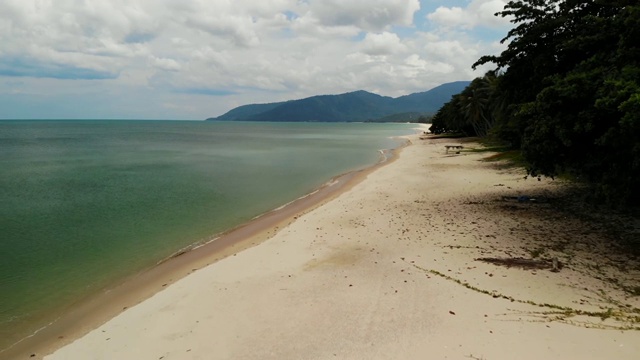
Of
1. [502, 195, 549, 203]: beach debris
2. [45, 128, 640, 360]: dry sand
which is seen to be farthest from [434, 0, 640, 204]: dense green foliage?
[502, 195, 549, 203]: beach debris

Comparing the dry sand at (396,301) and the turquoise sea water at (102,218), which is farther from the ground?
the dry sand at (396,301)

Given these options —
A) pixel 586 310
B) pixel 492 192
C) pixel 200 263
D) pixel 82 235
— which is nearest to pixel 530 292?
pixel 586 310

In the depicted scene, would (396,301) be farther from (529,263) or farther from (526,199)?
(526,199)

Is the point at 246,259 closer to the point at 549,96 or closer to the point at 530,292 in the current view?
the point at 530,292

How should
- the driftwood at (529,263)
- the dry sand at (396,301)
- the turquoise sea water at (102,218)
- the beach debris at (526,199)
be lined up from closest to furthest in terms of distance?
the dry sand at (396,301), the driftwood at (529,263), the turquoise sea water at (102,218), the beach debris at (526,199)

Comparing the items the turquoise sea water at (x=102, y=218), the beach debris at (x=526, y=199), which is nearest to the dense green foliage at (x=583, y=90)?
the beach debris at (x=526, y=199)

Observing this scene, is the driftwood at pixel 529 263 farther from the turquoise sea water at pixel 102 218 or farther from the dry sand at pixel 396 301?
the turquoise sea water at pixel 102 218
